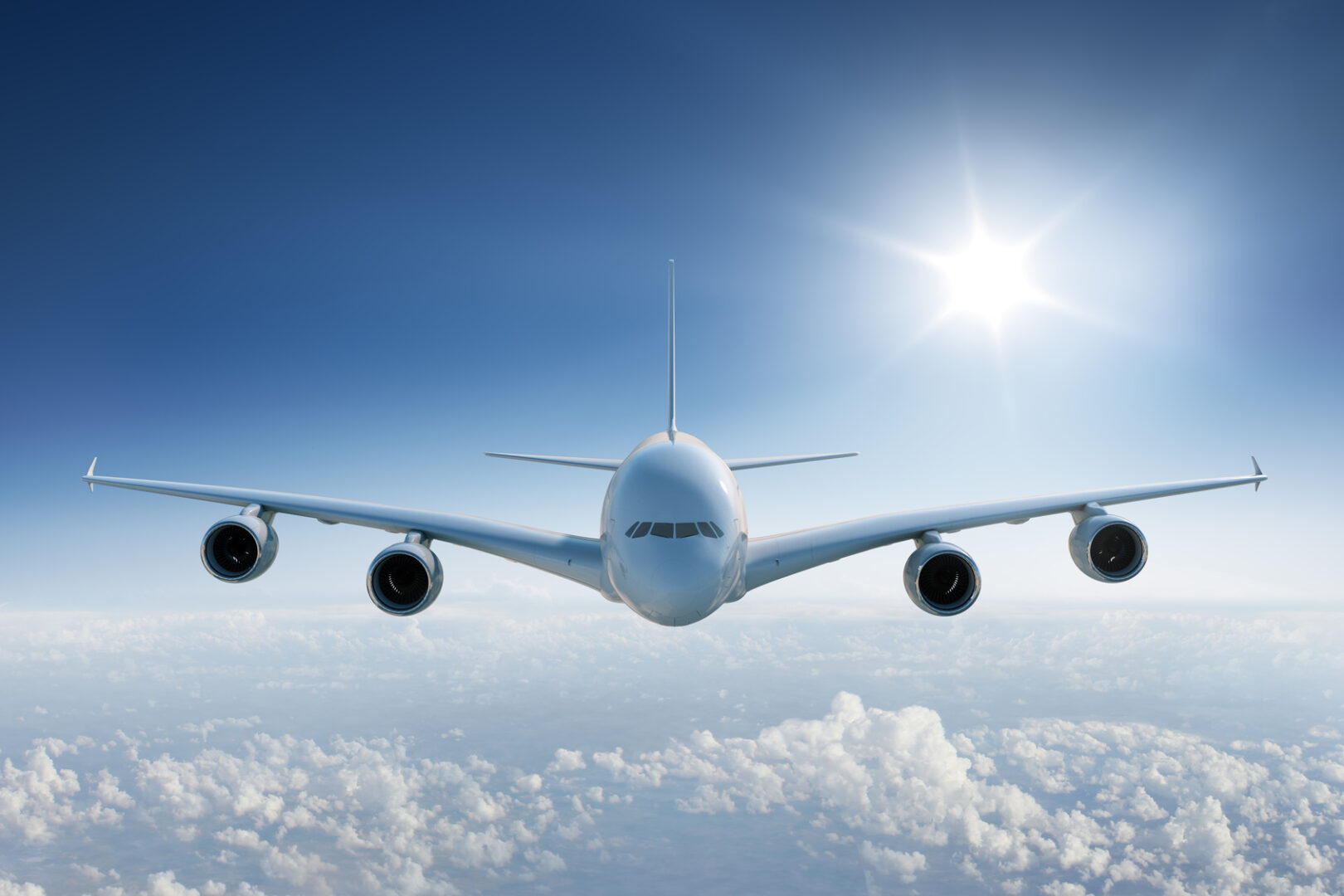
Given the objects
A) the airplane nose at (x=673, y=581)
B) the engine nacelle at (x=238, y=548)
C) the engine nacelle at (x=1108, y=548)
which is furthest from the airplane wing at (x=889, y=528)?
the engine nacelle at (x=238, y=548)

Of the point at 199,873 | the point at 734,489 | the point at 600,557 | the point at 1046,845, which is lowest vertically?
the point at 199,873

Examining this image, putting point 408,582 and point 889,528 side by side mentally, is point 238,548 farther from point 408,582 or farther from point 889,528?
point 889,528

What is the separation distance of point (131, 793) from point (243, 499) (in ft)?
746

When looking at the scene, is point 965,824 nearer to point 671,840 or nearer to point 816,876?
point 816,876

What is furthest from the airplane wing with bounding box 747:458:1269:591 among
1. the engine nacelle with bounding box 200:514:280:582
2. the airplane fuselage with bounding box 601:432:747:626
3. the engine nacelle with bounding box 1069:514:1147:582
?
the engine nacelle with bounding box 200:514:280:582

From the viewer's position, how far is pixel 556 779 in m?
196

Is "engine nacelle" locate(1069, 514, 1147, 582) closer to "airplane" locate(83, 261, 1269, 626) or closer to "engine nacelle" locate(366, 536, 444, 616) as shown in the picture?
"airplane" locate(83, 261, 1269, 626)

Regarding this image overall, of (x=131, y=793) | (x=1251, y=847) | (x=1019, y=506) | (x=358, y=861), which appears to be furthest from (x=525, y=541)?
(x=131, y=793)

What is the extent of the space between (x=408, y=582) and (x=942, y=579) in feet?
43.5

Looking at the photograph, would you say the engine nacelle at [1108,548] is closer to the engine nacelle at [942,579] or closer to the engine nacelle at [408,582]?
the engine nacelle at [942,579]

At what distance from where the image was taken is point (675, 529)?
38.0 ft

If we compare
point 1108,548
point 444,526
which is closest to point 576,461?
point 444,526

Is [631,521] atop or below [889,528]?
below

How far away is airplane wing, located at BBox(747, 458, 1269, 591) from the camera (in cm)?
1499
